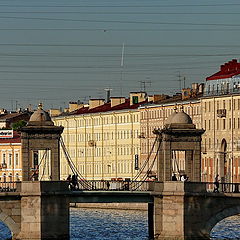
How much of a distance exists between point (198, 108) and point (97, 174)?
23.3m

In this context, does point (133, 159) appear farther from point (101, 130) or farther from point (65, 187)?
point (65, 187)

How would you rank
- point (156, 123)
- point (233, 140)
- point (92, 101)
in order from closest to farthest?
1. point (233, 140)
2. point (156, 123)
3. point (92, 101)

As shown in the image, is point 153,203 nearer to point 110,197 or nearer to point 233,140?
point 110,197

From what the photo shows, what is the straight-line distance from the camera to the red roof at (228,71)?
145 m

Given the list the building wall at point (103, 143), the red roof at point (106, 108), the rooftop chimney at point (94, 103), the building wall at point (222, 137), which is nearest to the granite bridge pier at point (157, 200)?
the building wall at point (222, 137)

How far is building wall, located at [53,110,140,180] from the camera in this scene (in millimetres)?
164375

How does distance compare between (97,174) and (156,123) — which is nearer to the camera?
(156,123)

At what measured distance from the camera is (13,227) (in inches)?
3403

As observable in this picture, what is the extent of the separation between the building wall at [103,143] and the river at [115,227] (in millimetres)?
29819

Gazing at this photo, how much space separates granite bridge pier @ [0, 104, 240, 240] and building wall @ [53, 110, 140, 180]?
73.4m

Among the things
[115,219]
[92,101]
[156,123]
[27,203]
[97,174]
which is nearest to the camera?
[27,203]

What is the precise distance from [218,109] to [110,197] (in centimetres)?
5469

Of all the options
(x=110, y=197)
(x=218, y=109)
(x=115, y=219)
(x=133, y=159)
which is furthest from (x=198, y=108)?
(x=110, y=197)

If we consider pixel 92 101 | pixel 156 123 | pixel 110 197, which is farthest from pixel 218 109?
pixel 110 197
